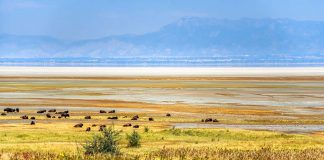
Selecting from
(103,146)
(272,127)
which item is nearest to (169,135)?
(272,127)

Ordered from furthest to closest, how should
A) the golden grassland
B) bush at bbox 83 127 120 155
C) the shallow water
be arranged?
the shallow water, bush at bbox 83 127 120 155, the golden grassland

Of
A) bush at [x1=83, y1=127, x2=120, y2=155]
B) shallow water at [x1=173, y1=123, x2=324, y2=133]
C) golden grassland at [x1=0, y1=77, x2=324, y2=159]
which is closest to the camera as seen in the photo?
golden grassland at [x1=0, y1=77, x2=324, y2=159]

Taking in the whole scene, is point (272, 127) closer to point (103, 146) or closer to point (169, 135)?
point (169, 135)

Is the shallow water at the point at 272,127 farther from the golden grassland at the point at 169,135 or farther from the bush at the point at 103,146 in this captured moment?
the bush at the point at 103,146

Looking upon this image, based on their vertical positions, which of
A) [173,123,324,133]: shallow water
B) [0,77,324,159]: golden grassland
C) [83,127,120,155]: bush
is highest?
[83,127,120,155]: bush

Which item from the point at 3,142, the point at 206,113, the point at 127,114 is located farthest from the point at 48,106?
the point at 3,142

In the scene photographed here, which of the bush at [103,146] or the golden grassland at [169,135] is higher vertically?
the bush at [103,146]

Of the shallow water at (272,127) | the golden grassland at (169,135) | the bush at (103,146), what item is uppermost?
the bush at (103,146)

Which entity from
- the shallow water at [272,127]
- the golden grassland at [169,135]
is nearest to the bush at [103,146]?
the golden grassland at [169,135]

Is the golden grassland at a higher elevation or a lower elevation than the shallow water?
higher

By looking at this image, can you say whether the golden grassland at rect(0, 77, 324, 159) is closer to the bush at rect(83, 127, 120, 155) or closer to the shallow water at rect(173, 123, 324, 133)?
the bush at rect(83, 127, 120, 155)

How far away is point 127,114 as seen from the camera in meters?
56.3

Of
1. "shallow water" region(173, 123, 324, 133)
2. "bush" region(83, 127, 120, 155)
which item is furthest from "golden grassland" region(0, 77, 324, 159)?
"shallow water" region(173, 123, 324, 133)

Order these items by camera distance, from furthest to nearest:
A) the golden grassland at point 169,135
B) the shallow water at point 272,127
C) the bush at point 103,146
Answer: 1. the shallow water at point 272,127
2. the bush at point 103,146
3. the golden grassland at point 169,135
